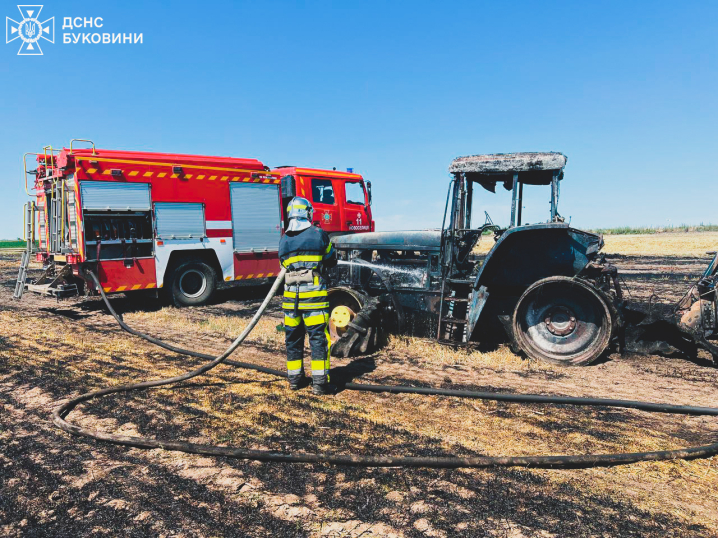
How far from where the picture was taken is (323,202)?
12281mm

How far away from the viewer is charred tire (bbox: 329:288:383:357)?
21.3ft

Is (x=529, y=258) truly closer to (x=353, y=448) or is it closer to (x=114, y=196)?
(x=353, y=448)

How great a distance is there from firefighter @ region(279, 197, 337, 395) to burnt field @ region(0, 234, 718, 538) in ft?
0.85

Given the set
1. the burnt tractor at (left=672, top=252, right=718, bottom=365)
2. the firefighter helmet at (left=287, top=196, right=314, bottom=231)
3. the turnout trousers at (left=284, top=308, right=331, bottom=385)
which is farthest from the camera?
the burnt tractor at (left=672, top=252, right=718, bottom=365)

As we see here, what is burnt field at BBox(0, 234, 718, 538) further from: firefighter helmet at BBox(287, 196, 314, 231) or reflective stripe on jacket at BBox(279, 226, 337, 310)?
firefighter helmet at BBox(287, 196, 314, 231)

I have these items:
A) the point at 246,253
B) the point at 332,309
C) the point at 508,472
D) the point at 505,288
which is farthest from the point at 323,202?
the point at 508,472

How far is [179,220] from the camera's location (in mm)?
10500

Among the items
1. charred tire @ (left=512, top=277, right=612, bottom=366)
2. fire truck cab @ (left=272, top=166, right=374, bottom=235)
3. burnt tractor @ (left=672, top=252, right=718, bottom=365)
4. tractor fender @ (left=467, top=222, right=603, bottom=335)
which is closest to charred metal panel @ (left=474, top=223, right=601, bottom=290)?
tractor fender @ (left=467, top=222, right=603, bottom=335)

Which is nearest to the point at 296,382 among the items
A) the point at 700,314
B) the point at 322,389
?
the point at 322,389

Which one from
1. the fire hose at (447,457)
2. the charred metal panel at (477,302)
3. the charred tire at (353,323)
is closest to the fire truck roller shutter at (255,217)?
the charred tire at (353,323)

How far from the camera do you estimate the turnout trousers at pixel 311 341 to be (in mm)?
4840

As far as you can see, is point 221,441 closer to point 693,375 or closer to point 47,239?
point 693,375

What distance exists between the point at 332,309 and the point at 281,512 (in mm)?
4561

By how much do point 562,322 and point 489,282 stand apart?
1.05 m
